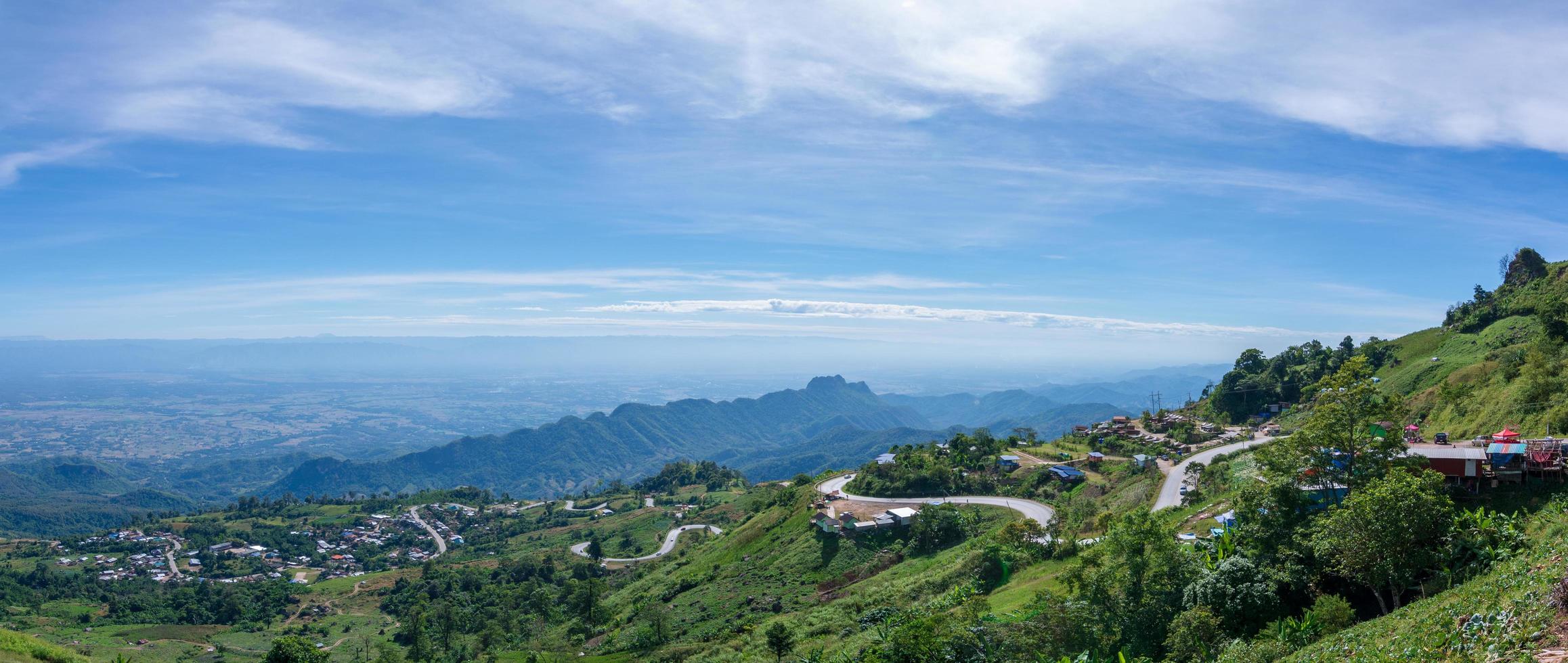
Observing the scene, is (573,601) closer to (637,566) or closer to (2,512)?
(637,566)

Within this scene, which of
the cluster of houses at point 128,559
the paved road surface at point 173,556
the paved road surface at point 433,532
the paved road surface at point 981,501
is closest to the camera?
the paved road surface at point 981,501

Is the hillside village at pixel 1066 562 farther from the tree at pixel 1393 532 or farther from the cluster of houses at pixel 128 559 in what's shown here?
the cluster of houses at pixel 128 559

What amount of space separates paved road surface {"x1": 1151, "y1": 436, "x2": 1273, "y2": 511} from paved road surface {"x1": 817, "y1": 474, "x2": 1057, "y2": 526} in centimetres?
618

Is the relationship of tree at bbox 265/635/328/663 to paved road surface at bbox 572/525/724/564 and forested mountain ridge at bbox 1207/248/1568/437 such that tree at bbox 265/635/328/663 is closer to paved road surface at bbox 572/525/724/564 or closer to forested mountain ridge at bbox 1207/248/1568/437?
paved road surface at bbox 572/525/724/564

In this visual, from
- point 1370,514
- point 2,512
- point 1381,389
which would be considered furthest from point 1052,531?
point 2,512

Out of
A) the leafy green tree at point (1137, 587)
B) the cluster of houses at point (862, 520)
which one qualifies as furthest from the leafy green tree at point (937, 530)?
the leafy green tree at point (1137, 587)

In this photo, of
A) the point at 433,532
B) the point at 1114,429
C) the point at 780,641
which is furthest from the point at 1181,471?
the point at 433,532

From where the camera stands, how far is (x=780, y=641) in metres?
32.7

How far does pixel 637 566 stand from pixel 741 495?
148ft

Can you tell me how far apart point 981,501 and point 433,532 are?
12022cm

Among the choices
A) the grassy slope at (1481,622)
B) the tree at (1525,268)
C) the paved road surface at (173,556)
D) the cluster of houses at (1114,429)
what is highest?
the tree at (1525,268)

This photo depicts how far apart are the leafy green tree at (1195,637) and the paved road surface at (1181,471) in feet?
63.2

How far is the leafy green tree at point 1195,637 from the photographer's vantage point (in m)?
20.2

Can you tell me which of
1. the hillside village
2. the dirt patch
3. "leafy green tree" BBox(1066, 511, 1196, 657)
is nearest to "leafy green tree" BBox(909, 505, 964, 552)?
the hillside village
